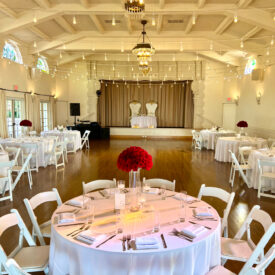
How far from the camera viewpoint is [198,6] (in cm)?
677

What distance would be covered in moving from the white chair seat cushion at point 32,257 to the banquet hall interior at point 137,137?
0.01 metres

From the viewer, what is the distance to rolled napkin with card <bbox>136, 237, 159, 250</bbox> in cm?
171

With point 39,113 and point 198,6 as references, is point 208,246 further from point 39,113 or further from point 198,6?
point 39,113

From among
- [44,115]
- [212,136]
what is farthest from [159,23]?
[44,115]

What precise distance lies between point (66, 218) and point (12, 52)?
374 inches

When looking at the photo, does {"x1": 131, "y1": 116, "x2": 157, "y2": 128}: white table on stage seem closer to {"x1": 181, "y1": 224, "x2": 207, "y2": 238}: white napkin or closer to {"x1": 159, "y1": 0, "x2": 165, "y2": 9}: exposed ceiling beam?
{"x1": 159, "y1": 0, "x2": 165, "y2": 9}: exposed ceiling beam

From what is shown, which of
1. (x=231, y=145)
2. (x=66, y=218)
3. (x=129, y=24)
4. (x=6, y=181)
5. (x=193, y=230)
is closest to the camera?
(x=193, y=230)

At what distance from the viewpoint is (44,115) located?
12.5 metres

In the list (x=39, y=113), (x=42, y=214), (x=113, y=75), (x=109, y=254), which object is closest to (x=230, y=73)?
(x=113, y=75)

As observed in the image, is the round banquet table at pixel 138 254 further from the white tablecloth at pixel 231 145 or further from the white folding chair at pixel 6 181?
the white tablecloth at pixel 231 145

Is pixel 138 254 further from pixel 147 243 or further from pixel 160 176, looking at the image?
pixel 160 176

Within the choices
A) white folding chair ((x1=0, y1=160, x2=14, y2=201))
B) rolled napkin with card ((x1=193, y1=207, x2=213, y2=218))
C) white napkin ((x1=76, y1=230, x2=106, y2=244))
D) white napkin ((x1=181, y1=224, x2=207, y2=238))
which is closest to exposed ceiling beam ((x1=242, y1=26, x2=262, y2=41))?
rolled napkin with card ((x1=193, y1=207, x2=213, y2=218))

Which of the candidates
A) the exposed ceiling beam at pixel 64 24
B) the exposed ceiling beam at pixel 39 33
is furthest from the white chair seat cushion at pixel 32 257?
the exposed ceiling beam at pixel 39 33

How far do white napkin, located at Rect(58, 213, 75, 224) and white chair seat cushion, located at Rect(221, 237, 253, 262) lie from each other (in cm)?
143
